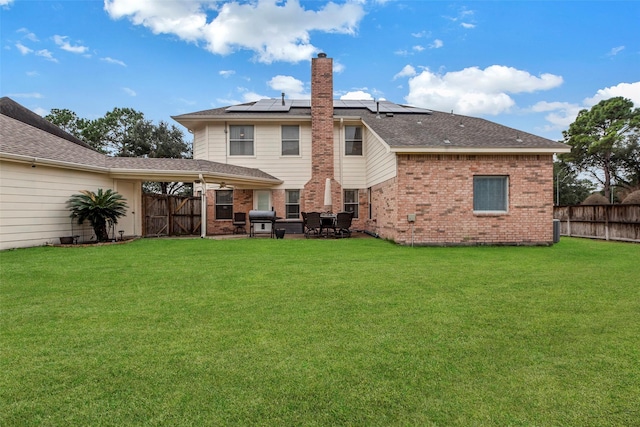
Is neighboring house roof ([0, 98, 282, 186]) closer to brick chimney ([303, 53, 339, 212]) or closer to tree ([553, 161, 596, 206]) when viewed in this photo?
brick chimney ([303, 53, 339, 212])

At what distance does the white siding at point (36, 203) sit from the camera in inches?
368

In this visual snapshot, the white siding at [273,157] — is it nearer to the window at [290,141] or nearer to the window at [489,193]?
the window at [290,141]

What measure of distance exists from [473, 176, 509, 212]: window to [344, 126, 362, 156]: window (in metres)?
6.10

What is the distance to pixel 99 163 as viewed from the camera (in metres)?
12.3

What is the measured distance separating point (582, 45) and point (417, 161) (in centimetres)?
1010

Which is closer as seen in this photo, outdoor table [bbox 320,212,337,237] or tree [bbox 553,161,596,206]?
outdoor table [bbox 320,212,337,237]

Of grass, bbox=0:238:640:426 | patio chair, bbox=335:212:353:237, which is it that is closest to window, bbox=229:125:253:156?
patio chair, bbox=335:212:353:237

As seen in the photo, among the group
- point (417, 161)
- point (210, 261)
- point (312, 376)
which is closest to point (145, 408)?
point (312, 376)

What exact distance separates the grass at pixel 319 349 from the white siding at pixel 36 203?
4.87 m

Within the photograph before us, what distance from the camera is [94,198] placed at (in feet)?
36.1

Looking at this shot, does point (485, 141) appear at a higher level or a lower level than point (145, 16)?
lower

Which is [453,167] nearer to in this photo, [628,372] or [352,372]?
[628,372]

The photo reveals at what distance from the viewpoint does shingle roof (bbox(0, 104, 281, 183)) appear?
1002cm

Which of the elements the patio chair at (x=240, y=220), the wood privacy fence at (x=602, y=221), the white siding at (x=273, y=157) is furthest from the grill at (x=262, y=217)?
the wood privacy fence at (x=602, y=221)
